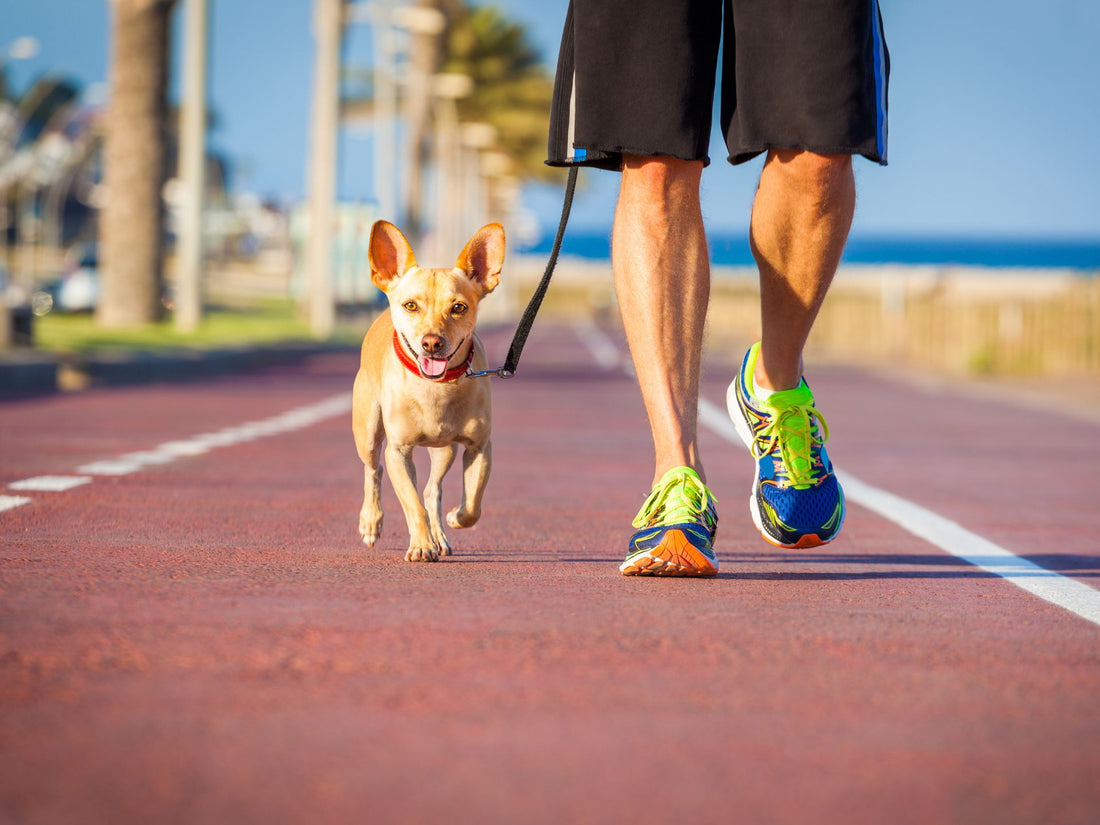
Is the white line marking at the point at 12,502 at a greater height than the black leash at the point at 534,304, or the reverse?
the black leash at the point at 534,304

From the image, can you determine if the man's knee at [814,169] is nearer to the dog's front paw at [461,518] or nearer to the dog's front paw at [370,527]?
the dog's front paw at [461,518]

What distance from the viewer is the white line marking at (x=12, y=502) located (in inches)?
255

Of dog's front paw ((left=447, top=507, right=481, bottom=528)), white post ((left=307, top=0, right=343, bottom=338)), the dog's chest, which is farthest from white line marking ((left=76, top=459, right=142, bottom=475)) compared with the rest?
white post ((left=307, top=0, right=343, bottom=338))

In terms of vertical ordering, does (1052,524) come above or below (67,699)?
below

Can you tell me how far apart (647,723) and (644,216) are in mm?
2531

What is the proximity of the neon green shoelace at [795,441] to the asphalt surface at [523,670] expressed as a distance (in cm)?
28

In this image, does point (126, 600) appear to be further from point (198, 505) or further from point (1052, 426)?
point (1052, 426)

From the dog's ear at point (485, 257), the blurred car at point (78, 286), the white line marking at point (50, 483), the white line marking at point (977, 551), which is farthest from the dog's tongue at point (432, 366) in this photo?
the blurred car at point (78, 286)

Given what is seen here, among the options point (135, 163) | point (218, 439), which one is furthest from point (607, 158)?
point (135, 163)

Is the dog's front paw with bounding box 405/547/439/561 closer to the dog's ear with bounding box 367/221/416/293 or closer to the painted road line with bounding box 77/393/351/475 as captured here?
the dog's ear with bounding box 367/221/416/293

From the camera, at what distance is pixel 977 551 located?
614 centimetres

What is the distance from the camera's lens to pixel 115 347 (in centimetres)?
2345

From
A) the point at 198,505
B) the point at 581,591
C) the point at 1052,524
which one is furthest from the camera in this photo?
the point at 1052,524

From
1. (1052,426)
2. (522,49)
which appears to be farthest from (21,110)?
(1052,426)
